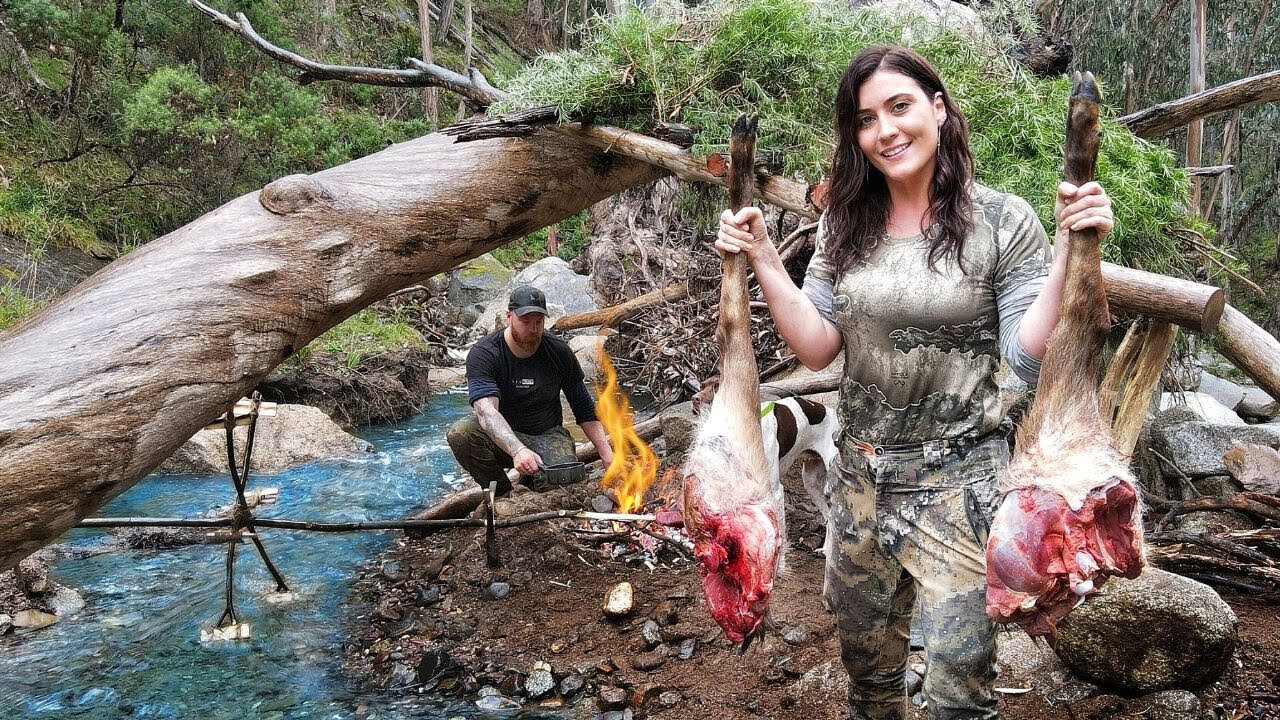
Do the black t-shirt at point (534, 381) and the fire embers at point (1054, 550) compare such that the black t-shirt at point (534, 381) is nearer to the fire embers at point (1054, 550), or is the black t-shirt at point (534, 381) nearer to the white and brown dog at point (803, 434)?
the white and brown dog at point (803, 434)

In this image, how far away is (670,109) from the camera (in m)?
3.93

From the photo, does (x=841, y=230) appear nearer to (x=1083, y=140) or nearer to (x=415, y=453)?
(x=1083, y=140)

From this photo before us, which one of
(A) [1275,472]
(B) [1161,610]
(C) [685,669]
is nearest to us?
(B) [1161,610]

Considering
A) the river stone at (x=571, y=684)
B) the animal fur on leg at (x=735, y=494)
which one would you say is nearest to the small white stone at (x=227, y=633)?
the river stone at (x=571, y=684)

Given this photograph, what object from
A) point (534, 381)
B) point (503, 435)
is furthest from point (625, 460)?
point (503, 435)

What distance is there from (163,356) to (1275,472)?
629 cm

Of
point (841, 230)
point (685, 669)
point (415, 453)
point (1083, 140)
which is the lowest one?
point (415, 453)

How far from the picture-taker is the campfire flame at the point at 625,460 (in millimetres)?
6465

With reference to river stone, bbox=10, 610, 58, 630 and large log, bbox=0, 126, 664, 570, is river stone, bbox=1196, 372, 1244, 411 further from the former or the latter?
river stone, bbox=10, 610, 58, 630

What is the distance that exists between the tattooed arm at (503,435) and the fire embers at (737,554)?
335cm

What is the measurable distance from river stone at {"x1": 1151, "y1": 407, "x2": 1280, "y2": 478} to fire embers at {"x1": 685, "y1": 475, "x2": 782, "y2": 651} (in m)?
5.13

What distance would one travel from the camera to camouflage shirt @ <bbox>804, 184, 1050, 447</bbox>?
226 cm

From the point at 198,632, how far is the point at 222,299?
3213mm

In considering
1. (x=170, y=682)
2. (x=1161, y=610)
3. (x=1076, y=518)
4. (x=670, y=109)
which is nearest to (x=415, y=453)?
(x=170, y=682)
